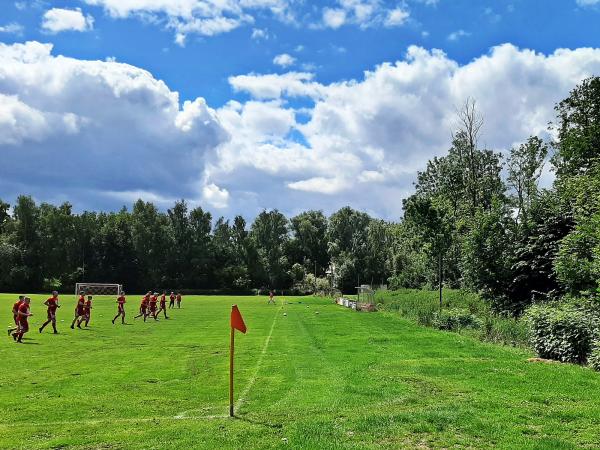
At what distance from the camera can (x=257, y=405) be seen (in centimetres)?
1059

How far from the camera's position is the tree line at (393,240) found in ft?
96.0

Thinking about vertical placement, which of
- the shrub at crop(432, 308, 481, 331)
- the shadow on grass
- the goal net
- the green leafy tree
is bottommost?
the goal net

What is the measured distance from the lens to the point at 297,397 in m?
11.3

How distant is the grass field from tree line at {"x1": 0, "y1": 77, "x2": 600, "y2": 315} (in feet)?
26.8

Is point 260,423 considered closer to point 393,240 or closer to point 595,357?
point 595,357

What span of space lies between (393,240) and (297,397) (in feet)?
302

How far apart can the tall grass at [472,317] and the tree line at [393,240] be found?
156cm

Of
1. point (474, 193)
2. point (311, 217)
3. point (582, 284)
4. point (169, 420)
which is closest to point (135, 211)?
point (311, 217)

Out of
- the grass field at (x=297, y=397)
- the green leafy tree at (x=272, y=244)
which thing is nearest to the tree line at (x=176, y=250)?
the green leafy tree at (x=272, y=244)

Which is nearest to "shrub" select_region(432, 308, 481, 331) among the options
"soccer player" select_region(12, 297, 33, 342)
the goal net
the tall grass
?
the tall grass

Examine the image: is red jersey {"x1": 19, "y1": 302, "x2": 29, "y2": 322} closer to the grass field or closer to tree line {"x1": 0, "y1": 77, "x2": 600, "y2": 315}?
the grass field

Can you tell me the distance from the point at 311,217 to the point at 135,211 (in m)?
40.5

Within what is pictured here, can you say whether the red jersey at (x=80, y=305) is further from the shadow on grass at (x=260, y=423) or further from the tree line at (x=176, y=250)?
the tree line at (x=176, y=250)

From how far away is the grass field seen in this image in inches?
322
